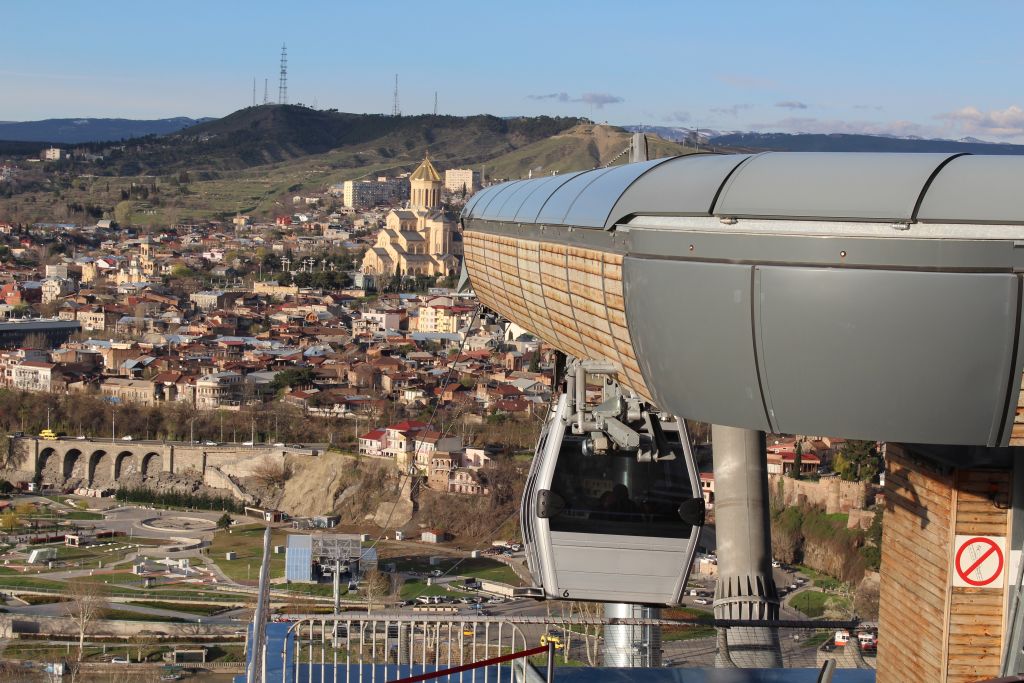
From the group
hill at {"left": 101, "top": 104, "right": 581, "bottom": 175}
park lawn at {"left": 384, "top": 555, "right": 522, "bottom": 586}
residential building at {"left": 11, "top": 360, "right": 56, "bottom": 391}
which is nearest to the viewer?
park lawn at {"left": 384, "top": 555, "right": 522, "bottom": 586}

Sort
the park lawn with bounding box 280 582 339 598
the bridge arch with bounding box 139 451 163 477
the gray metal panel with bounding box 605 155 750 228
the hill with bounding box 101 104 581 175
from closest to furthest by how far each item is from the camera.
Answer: the gray metal panel with bounding box 605 155 750 228, the park lawn with bounding box 280 582 339 598, the bridge arch with bounding box 139 451 163 477, the hill with bounding box 101 104 581 175

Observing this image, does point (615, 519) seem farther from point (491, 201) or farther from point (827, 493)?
point (827, 493)

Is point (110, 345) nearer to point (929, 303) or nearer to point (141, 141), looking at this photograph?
point (929, 303)

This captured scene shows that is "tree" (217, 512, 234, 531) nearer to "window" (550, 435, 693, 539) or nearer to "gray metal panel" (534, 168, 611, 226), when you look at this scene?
"window" (550, 435, 693, 539)

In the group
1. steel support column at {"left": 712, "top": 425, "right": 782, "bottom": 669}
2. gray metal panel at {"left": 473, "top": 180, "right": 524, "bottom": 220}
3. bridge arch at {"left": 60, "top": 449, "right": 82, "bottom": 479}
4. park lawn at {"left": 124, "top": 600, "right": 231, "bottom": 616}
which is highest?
gray metal panel at {"left": 473, "top": 180, "right": 524, "bottom": 220}

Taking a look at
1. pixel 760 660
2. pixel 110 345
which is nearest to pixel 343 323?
pixel 110 345

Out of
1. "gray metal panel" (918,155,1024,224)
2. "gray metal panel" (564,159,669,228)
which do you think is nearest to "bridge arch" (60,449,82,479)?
"gray metal panel" (564,159,669,228)

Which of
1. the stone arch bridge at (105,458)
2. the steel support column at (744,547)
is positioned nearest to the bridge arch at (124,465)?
the stone arch bridge at (105,458)
